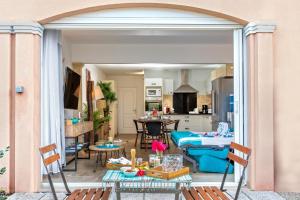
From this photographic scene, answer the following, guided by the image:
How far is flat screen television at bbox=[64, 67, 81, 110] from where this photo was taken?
6125mm

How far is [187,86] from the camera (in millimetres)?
11609

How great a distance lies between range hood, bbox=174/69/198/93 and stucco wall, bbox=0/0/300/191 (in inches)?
281

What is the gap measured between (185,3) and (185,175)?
2520mm

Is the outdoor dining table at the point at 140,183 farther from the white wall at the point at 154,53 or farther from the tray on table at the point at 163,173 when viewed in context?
the white wall at the point at 154,53

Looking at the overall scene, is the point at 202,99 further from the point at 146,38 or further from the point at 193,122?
the point at 146,38

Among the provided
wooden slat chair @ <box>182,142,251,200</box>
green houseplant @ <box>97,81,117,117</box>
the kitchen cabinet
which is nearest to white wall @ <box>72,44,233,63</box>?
green houseplant @ <box>97,81,117,117</box>

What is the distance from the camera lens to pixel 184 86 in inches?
456

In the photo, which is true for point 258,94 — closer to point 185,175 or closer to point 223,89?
point 185,175

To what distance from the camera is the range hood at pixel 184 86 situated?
11.5m

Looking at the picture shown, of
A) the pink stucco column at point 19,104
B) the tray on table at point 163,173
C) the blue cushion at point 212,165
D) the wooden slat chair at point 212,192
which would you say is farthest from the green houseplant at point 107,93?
the tray on table at point 163,173

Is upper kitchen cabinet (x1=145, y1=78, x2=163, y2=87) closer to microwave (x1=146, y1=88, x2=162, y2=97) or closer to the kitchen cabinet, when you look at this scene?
microwave (x1=146, y1=88, x2=162, y2=97)

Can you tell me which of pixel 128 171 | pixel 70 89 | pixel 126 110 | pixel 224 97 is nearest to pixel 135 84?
pixel 126 110

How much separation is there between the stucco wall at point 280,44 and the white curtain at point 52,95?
681 mm

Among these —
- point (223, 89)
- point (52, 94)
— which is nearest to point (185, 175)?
point (52, 94)
